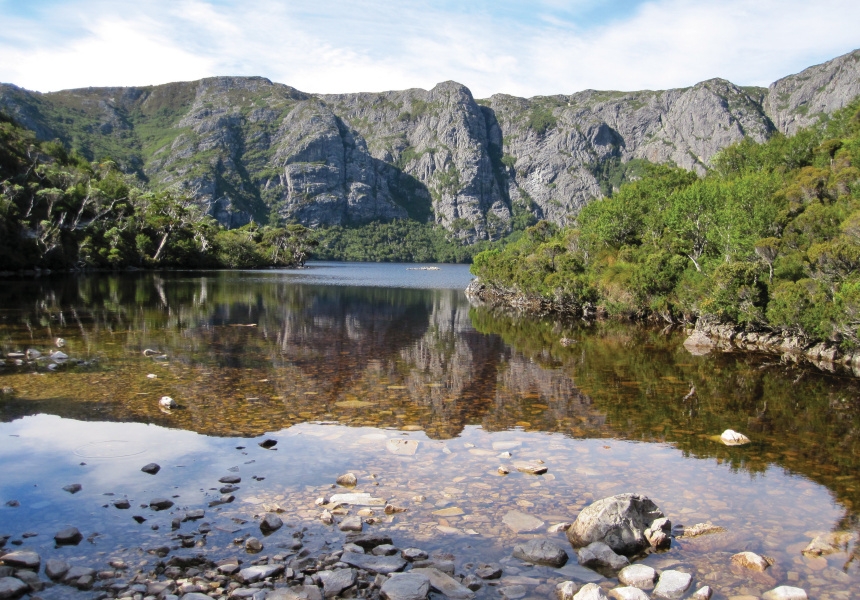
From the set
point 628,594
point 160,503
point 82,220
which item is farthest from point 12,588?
point 82,220

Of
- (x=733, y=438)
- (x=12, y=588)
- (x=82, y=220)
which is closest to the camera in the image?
(x=12, y=588)

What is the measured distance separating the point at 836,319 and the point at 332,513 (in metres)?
26.8

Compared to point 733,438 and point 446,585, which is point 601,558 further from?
point 733,438

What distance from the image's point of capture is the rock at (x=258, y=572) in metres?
7.02

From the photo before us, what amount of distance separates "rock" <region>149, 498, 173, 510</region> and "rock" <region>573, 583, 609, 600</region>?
6.62m

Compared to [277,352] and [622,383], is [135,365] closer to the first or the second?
[277,352]

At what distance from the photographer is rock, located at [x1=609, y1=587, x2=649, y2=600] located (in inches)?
276

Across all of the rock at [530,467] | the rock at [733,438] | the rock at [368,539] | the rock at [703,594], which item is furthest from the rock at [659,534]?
the rock at [733,438]

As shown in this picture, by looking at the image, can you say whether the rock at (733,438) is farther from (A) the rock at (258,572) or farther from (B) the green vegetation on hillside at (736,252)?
(B) the green vegetation on hillside at (736,252)

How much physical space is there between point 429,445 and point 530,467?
2604mm

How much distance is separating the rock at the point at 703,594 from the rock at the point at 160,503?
8038 millimetres

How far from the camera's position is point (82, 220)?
3868 inches

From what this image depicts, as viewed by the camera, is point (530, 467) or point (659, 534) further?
point (530, 467)

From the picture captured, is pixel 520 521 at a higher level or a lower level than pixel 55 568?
lower
